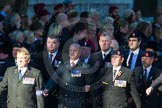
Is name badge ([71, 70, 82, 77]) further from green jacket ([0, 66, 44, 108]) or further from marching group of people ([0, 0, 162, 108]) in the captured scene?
green jacket ([0, 66, 44, 108])

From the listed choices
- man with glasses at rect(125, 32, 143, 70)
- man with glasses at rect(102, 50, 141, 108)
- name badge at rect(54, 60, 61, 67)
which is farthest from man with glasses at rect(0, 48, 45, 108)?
man with glasses at rect(125, 32, 143, 70)

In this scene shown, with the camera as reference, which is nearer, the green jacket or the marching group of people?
the green jacket

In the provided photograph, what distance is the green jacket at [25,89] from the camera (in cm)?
1089

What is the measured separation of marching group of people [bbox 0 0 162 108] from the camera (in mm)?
11000

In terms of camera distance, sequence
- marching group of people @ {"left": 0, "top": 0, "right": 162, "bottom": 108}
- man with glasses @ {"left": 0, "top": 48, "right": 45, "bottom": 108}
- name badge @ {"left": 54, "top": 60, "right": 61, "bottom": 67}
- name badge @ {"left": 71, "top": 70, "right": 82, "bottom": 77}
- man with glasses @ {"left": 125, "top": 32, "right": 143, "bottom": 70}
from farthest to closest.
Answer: man with glasses @ {"left": 125, "top": 32, "right": 143, "bottom": 70} → name badge @ {"left": 54, "top": 60, "right": 61, "bottom": 67} → name badge @ {"left": 71, "top": 70, "right": 82, "bottom": 77} → marching group of people @ {"left": 0, "top": 0, "right": 162, "bottom": 108} → man with glasses @ {"left": 0, "top": 48, "right": 45, "bottom": 108}

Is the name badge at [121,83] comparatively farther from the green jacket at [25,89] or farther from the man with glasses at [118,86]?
the green jacket at [25,89]

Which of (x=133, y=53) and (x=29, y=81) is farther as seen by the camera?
(x=133, y=53)

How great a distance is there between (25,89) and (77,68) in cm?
96

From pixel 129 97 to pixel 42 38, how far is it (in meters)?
2.57

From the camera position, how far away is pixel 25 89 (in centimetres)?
1091

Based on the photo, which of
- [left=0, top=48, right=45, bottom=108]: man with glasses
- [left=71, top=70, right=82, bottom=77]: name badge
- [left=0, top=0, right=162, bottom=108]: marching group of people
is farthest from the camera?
[left=71, top=70, right=82, bottom=77]: name badge

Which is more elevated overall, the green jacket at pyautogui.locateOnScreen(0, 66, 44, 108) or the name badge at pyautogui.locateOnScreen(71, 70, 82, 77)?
the name badge at pyautogui.locateOnScreen(71, 70, 82, 77)

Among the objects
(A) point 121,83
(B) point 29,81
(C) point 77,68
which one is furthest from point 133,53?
(B) point 29,81

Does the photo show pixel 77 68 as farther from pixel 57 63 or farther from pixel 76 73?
pixel 57 63
